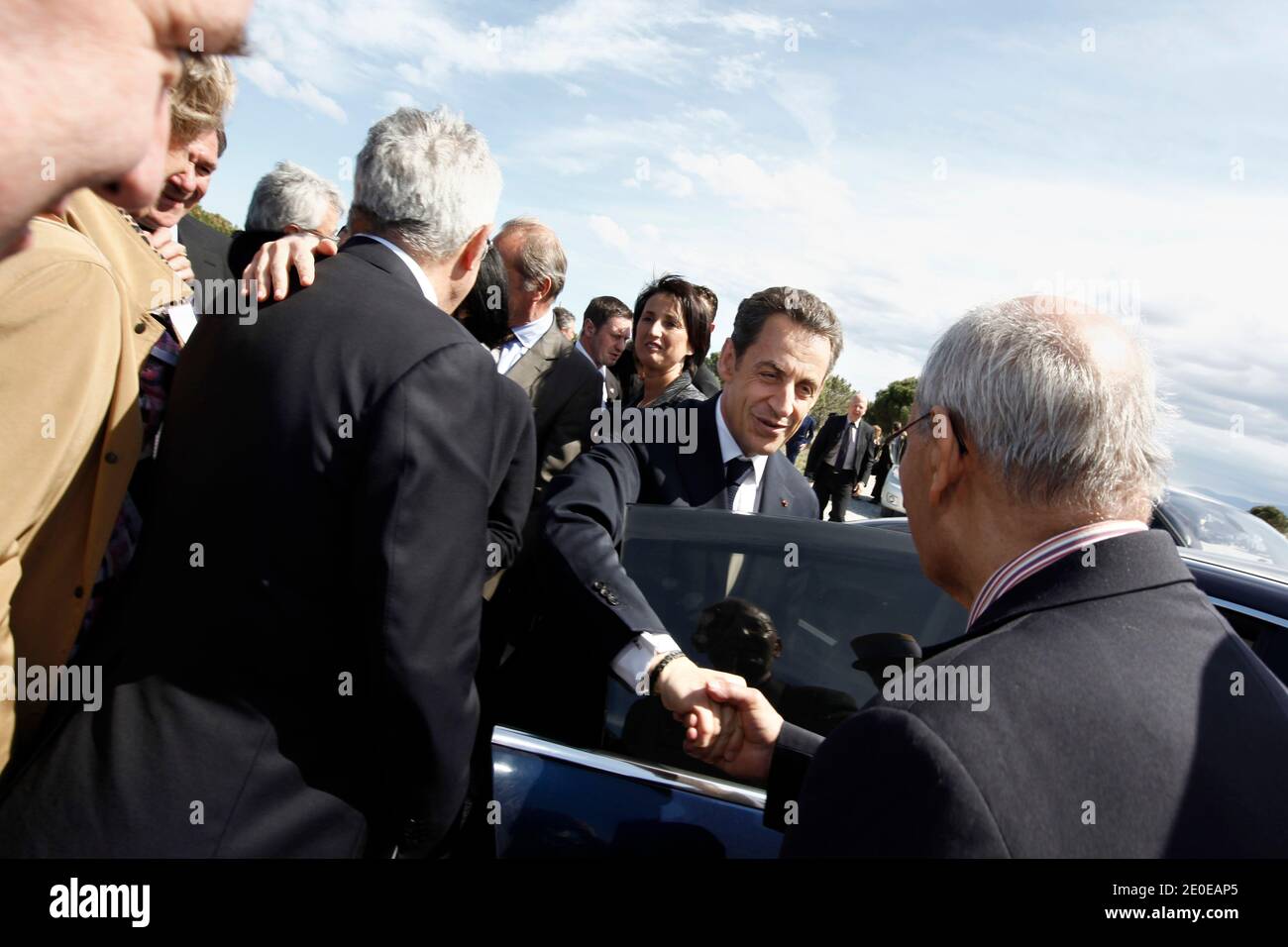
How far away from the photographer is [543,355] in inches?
157

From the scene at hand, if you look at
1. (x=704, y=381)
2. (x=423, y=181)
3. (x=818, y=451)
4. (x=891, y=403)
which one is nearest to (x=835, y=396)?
(x=891, y=403)

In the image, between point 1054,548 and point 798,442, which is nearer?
point 1054,548

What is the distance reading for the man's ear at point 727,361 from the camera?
2855mm

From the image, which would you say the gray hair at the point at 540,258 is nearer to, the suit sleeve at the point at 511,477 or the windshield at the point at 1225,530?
the suit sleeve at the point at 511,477

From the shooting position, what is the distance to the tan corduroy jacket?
1414 millimetres

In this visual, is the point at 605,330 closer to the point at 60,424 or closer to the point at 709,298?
the point at 709,298

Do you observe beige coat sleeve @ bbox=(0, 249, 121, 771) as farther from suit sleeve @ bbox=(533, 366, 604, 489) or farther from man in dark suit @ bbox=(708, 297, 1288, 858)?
suit sleeve @ bbox=(533, 366, 604, 489)

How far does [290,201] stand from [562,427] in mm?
1416

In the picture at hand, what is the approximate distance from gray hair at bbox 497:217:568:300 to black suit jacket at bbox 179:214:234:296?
4.21 ft

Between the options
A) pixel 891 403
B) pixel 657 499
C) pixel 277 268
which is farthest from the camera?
pixel 891 403

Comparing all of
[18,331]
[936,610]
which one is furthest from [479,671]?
[18,331]

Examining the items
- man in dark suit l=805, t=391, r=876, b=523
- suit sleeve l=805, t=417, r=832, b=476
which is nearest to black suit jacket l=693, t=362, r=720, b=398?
man in dark suit l=805, t=391, r=876, b=523
